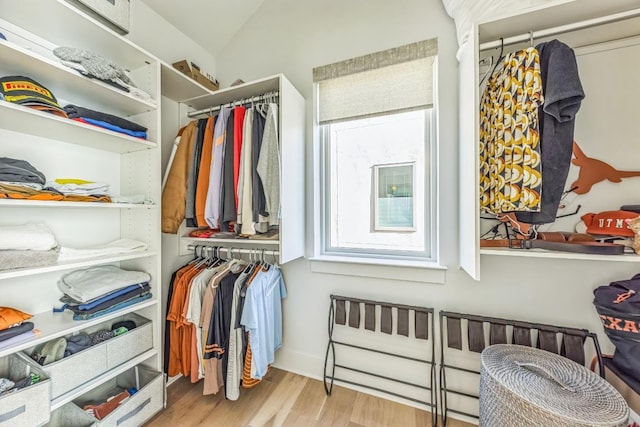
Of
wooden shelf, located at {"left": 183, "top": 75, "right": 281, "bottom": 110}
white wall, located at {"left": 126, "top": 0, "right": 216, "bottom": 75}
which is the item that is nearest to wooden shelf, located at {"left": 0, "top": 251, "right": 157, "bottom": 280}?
wooden shelf, located at {"left": 183, "top": 75, "right": 281, "bottom": 110}

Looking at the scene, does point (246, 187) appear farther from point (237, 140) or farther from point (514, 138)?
point (514, 138)

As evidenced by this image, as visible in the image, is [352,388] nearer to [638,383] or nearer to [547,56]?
[638,383]

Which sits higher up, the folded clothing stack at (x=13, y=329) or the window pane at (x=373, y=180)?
the window pane at (x=373, y=180)

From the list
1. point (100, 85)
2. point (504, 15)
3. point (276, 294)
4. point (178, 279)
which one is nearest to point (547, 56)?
point (504, 15)

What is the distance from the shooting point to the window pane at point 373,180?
5.51 ft

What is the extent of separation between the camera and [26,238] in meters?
1.01

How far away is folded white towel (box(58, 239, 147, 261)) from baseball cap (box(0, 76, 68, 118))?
64cm

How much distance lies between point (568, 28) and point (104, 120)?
2254 mm

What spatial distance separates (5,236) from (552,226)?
8.24 ft

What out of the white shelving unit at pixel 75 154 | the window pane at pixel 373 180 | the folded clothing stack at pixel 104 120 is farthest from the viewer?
the window pane at pixel 373 180

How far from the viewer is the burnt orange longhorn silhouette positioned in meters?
1.19

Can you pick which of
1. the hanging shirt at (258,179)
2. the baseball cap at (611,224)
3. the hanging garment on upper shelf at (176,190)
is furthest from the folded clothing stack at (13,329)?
the baseball cap at (611,224)

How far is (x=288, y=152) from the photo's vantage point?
1.57 meters

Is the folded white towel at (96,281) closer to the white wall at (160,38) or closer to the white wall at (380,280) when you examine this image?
the white wall at (380,280)
